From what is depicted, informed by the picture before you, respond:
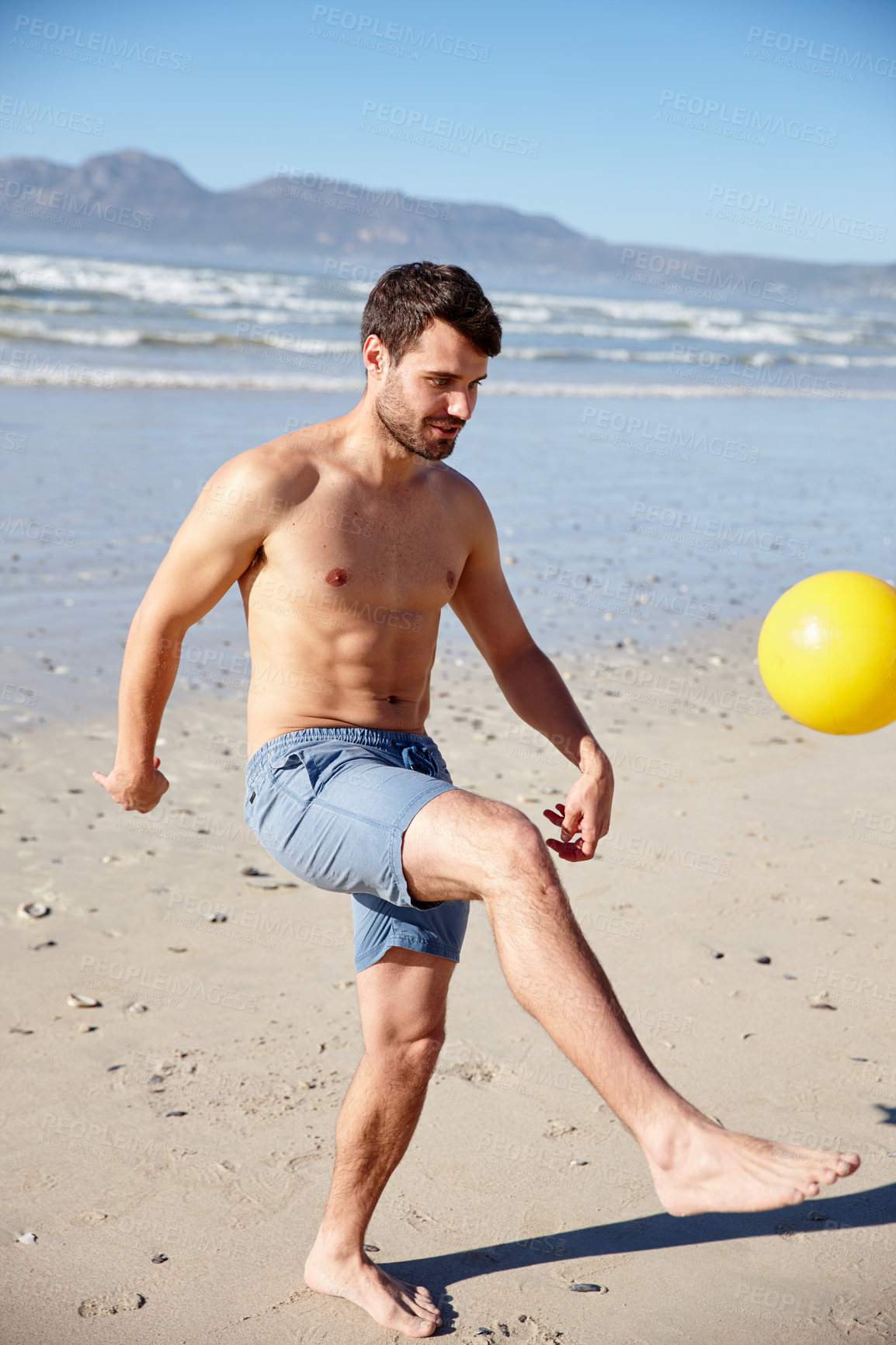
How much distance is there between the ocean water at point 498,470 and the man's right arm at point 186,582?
4.09 metres

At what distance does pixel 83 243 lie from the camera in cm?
6719

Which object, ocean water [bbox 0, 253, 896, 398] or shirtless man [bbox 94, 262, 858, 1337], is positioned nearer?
shirtless man [bbox 94, 262, 858, 1337]

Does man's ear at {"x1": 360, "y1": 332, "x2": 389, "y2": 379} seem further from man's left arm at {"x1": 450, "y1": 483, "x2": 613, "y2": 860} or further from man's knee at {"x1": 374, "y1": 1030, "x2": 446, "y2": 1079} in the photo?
man's knee at {"x1": 374, "y1": 1030, "x2": 446, "y2": 1079}

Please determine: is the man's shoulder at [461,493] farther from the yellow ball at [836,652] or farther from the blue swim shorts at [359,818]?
the yellow ball at [836,652]

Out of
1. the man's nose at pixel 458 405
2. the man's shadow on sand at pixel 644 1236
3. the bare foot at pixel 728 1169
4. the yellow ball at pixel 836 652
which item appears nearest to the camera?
the bare foot at pixel 728 1169

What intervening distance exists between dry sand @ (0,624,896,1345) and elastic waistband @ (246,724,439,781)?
4.12 feet

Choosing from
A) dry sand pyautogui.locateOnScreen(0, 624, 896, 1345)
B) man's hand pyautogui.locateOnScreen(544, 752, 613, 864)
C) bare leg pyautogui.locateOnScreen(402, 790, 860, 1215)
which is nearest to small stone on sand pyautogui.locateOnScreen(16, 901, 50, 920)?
dry sand pyautogui.locateOnScreen(0, 624, 896, 1345)

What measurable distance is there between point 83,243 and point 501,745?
68269 millimetres

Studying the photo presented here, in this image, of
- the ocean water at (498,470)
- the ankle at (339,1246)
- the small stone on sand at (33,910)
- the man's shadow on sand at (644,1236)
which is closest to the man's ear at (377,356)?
the ankle at (339,1246)

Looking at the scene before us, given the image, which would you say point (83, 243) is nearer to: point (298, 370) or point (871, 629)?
point (298, 370)

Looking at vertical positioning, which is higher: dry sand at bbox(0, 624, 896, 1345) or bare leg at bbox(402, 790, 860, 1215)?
bare leg at bbox(402, 790, 860, 1215)

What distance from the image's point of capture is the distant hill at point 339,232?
92.7 m

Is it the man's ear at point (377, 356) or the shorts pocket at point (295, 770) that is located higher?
the man's ear at point (377, 356)

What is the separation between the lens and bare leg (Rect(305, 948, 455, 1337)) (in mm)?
2957
